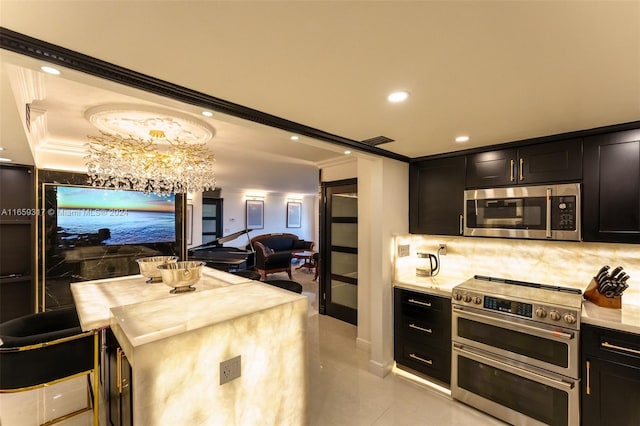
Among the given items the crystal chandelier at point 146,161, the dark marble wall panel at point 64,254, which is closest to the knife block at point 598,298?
the crystal chandelier at point 146,161

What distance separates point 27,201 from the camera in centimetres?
345

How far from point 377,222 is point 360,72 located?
1.76m

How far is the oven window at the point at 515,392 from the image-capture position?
1.93 m

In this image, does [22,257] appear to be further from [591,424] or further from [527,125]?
[591,424]

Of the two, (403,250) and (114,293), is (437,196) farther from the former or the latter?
→ (114,293)

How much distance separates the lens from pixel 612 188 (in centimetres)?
198

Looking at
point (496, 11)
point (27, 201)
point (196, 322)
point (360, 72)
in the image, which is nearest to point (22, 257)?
point (27, 201)

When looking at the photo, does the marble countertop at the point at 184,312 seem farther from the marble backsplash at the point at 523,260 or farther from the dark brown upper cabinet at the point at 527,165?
the dark brown upper cabinet at the point at 527,165

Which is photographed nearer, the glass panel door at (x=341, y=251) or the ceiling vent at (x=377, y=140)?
the ceiling vent at (x=377, y=140)

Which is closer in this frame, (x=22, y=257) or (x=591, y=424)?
(x=591, y=424)

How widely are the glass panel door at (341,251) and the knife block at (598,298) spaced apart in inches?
95.8

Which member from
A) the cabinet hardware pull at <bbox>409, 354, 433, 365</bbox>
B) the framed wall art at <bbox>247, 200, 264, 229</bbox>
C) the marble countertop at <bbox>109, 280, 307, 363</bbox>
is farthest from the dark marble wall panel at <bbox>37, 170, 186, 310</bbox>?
the framed wall art at <bbox>247, 200, 264, 229</bbox>

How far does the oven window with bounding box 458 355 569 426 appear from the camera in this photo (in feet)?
6.33

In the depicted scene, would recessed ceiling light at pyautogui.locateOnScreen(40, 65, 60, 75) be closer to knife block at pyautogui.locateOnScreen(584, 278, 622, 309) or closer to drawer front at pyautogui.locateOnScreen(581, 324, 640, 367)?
drawer front at pyautogui.locateOnScreen(581, 324, 640, 367)
